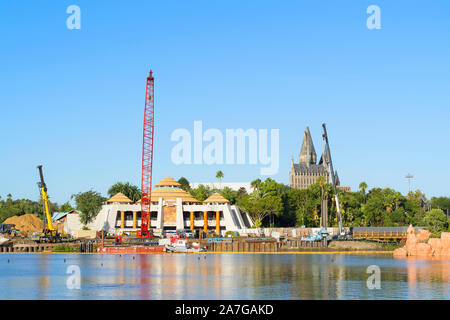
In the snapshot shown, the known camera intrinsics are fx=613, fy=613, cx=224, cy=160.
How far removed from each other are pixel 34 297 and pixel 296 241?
96.4m

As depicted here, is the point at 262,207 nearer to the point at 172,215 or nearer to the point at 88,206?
the point at 172,215

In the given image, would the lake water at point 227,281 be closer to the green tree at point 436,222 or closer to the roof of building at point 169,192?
the green tree at point 436,222

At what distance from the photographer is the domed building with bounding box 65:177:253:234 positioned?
174 m

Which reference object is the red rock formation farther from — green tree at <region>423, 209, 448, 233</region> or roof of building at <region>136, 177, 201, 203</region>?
roof of building at <region>136, 177, 201, 203</region>

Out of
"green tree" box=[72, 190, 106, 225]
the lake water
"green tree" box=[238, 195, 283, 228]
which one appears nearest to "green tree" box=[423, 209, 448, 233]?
the lake water

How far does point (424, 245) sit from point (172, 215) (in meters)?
75.9

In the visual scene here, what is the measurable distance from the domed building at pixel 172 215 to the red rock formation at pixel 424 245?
55357mm

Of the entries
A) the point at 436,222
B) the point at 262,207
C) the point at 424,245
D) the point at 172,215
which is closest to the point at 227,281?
the point at 424,245

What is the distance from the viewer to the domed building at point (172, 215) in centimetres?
17350

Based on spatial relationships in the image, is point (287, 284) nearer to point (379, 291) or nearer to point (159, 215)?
point (379, 291)

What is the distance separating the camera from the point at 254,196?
7549 inches

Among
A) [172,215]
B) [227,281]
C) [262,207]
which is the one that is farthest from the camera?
[262,207]

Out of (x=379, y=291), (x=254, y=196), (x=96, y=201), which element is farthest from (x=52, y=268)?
(x=254, y=196)

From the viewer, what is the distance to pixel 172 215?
578 feet
